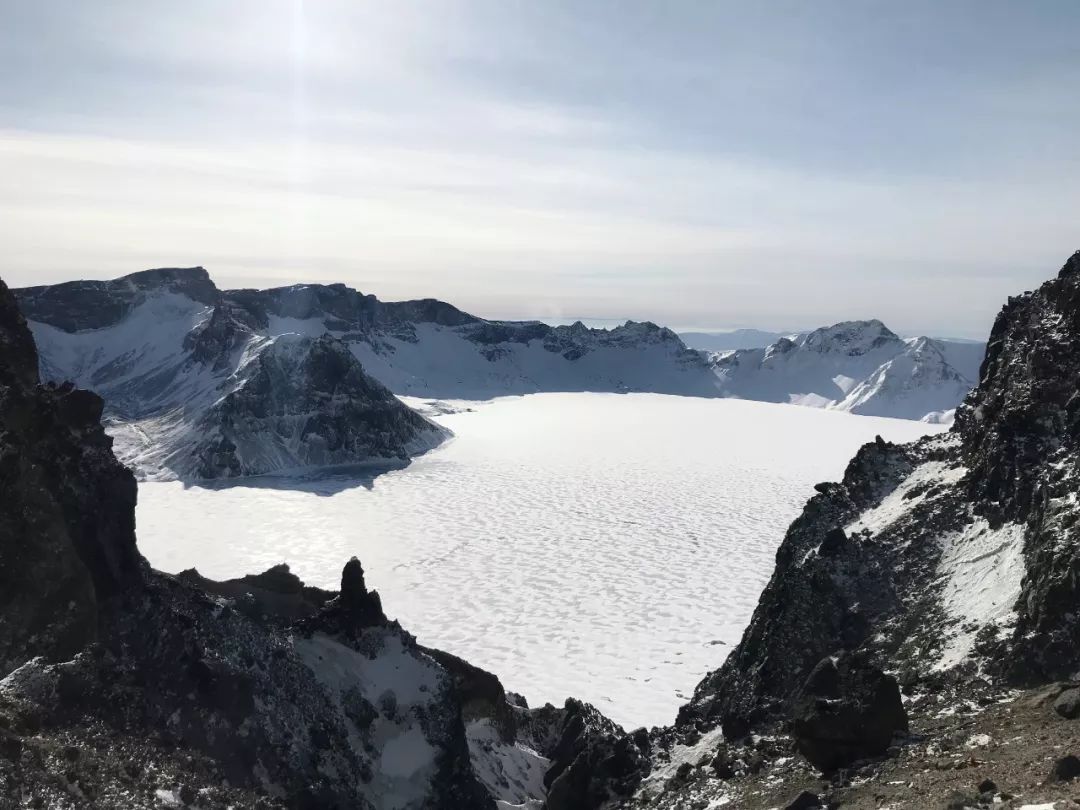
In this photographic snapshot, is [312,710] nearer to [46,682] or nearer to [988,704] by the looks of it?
[46,682]

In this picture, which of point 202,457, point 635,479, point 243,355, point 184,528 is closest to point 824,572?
point 184,528

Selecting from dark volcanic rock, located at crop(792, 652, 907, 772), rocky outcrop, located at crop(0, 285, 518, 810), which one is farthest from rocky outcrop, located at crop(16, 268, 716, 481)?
dark volcanic rock, located at crop(792, 652, 907, 772)

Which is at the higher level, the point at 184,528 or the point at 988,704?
the point at 988,704

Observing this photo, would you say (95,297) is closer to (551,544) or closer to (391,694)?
(551,544)

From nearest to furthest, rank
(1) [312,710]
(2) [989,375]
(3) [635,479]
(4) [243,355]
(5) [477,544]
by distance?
1. (1) [312,710]
2. (2) [989,375]
3. (5) [477,544]
4. (3) [635,479]
5. (4) [243,355]

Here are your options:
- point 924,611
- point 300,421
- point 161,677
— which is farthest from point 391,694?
point 300,421

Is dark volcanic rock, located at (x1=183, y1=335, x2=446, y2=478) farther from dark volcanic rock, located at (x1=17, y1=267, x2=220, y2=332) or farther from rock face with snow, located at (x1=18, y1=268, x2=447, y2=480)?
dark volcanic rock, located at (x1=17, y1=267, x2=220, y2=332)

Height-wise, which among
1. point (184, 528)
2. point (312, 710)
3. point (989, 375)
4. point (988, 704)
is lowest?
point (184, 528)
